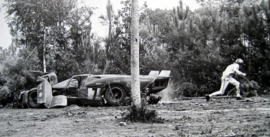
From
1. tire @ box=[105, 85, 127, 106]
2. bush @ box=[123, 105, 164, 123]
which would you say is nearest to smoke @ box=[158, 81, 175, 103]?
tire @ box=[105, 85, 127, 106]

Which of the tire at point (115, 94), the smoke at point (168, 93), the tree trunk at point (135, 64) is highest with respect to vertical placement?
the tree trunk at point (135, 64)

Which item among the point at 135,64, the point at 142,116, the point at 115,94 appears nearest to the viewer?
the point at 142,116

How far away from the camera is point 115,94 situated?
32.4 ft

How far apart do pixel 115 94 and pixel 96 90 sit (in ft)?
2.20

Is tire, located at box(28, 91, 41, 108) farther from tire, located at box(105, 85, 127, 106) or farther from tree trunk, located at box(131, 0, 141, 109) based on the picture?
tree trunk, located at box(131, 0, 141, 109)

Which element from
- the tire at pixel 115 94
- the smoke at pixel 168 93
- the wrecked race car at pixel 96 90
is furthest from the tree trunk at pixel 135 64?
the smoke at pixel 168 93

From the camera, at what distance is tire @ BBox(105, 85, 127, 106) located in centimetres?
977

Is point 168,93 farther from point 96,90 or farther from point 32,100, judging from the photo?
point 32,100

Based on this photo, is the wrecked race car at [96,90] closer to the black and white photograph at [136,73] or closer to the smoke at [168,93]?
the black and white photograph at [136,73]

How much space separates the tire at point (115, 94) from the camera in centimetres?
977

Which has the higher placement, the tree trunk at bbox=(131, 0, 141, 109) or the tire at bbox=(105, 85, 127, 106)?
the tree trunk at bbox=(131, 0, 141, 109)

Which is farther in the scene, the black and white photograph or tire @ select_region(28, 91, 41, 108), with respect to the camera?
tire @ select_region(28, 91, 41, 108)

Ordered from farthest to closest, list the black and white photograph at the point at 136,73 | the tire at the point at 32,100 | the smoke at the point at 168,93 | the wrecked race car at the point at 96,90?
1. the smoke at the point at 168,93
2. the tire at the point at 32,100
3. the wrecked race car at the point at 96,90
4. the black and white photograph at the point at 136,73

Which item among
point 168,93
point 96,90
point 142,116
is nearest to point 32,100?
point 96,90
